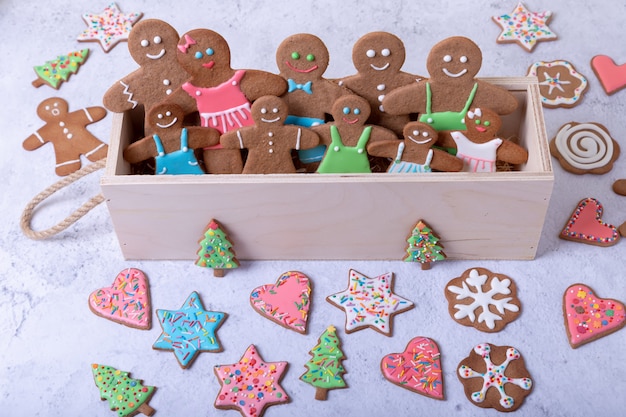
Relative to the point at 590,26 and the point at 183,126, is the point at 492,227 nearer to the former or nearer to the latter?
the point at 183,126

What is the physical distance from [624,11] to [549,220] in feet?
2.18

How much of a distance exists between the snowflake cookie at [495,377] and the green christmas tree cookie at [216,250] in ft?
1.51

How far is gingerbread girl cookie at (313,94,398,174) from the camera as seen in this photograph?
164 cm

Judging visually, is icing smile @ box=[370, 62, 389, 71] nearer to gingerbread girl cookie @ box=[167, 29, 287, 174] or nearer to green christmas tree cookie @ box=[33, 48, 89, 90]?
gingerbread girl cookie @ box=[167, 29, 287, 174]

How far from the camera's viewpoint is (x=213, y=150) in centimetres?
168

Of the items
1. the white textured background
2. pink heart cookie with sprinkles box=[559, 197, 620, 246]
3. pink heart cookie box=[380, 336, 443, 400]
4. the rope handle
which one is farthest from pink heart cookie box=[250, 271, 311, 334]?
pink heart cookie with sprinkles box=[559, 197, 620, 246]

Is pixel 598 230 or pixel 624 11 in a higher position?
pixel 624 11

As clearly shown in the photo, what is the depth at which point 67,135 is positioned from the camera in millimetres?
1994

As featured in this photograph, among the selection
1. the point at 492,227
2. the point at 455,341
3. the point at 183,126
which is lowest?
the point at 455,341

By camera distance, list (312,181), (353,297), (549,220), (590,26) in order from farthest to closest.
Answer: (590,26), (549,220), (353,297), (312,181)

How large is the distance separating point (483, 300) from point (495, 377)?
0.16 metres

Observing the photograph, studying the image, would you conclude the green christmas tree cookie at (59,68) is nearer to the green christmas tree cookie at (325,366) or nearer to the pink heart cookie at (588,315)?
the green christmas tree cookie at (325,366)

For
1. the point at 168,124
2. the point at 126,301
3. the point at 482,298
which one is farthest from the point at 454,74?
the point at 126,301

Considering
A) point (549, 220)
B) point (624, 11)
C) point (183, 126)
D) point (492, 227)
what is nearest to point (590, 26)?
point (624, 11)
